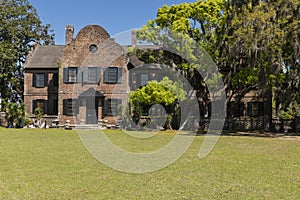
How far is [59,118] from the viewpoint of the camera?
2764cm

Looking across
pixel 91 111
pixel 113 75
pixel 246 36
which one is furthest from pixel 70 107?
pixel 246 36

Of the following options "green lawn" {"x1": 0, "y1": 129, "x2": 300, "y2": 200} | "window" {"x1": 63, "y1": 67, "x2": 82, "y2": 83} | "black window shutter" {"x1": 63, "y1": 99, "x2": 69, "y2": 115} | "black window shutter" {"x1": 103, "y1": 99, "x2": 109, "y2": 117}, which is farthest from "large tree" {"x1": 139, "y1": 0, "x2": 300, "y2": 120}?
"green lawn" {"x1": 0, "y1": 129, "x2": 300, "y2": 200}

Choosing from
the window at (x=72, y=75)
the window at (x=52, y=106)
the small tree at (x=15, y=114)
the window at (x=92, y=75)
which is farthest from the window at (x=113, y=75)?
the small tree at (x=15, y=114)

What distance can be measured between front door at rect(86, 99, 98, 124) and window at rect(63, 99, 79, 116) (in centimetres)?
92

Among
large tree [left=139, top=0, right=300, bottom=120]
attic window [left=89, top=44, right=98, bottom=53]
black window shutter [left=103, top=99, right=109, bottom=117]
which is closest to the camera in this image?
large tree [left=139, top=0, right=300, bottom=120]

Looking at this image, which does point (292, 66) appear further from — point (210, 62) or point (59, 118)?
point (59, 118)

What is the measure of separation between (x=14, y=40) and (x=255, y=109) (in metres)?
A: 25.7

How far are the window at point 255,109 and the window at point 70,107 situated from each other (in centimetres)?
1536

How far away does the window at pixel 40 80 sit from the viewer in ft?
97.3

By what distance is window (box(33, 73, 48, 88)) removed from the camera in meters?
29.7

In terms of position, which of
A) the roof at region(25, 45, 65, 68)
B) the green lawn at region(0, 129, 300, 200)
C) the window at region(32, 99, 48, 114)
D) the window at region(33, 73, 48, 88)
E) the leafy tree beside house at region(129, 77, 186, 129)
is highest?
the roof at region(25, 45, 65, 68)

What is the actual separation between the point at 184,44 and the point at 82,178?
16.3 metres

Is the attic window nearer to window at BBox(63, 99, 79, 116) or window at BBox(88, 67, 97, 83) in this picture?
window at BBox(88, 67, 97, 83)

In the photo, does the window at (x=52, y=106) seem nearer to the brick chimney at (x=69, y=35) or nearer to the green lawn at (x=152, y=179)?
the brick chimney at (x=69, y=35)
